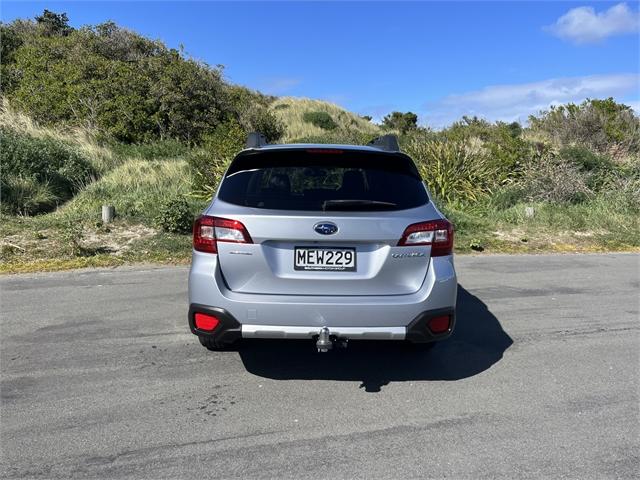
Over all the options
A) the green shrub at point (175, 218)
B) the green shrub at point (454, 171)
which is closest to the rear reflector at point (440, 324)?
the green shrub at point (175, 218)

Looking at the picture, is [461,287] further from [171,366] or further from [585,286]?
[171,366]

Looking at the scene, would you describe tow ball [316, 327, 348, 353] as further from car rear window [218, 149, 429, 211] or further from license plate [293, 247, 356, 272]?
car rear window [218, 149, 429, 211]

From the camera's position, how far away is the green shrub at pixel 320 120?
31100 mm

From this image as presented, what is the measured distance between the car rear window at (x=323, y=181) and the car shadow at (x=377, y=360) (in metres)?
1.39

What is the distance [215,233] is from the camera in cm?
357

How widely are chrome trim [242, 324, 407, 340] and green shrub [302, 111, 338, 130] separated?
2805 centimetres

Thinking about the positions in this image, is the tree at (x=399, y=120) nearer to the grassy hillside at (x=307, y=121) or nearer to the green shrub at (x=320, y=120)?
the grassy hillside at (x=307, y=121)

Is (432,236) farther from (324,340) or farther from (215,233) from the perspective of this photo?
(215,233)

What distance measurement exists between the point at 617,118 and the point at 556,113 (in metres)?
2.56

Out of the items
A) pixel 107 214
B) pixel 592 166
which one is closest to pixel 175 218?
pixel 107 214

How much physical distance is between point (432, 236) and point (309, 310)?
3.26ft

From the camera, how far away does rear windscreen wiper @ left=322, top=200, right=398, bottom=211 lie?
3.57 meters

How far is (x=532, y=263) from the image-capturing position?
29.1 feet

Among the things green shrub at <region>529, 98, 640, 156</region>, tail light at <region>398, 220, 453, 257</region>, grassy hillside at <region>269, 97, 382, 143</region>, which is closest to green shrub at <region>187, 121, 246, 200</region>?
tail light at <region>398, 220, 453, 257</region>
